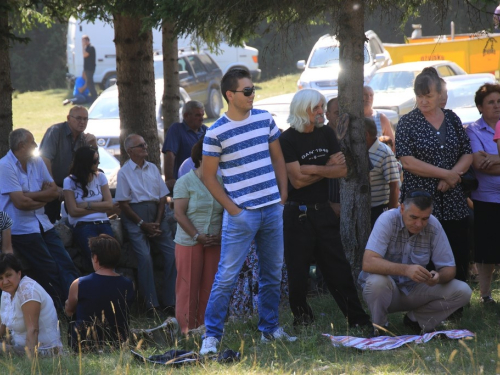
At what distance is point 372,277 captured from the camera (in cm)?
618

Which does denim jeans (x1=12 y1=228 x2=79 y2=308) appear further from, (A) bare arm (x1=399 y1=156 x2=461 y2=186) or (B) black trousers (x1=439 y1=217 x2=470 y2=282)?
(B) black trousers (x1=439 y1=217 x2=470 y2=282)

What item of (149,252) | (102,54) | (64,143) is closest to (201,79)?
(102,54)

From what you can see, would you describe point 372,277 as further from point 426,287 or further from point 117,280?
point 117,280

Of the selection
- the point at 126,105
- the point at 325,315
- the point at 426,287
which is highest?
the point at 126,105

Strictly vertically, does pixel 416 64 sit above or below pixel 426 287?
above

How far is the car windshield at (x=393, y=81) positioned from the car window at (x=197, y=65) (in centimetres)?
723

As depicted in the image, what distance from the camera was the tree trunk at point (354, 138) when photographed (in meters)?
7.52

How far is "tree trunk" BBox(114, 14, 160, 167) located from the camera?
1019cm

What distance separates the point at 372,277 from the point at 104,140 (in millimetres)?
11359

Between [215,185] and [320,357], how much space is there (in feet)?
4.80

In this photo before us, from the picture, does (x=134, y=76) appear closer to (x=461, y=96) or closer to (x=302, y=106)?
(x=302, y=106)

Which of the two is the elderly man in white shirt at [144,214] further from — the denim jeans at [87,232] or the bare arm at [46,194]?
the bare arm at [46,194]

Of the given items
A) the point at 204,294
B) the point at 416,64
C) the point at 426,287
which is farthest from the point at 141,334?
the point at 416,64

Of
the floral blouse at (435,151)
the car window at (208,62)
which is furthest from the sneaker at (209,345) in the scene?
the car window at (208,62)
